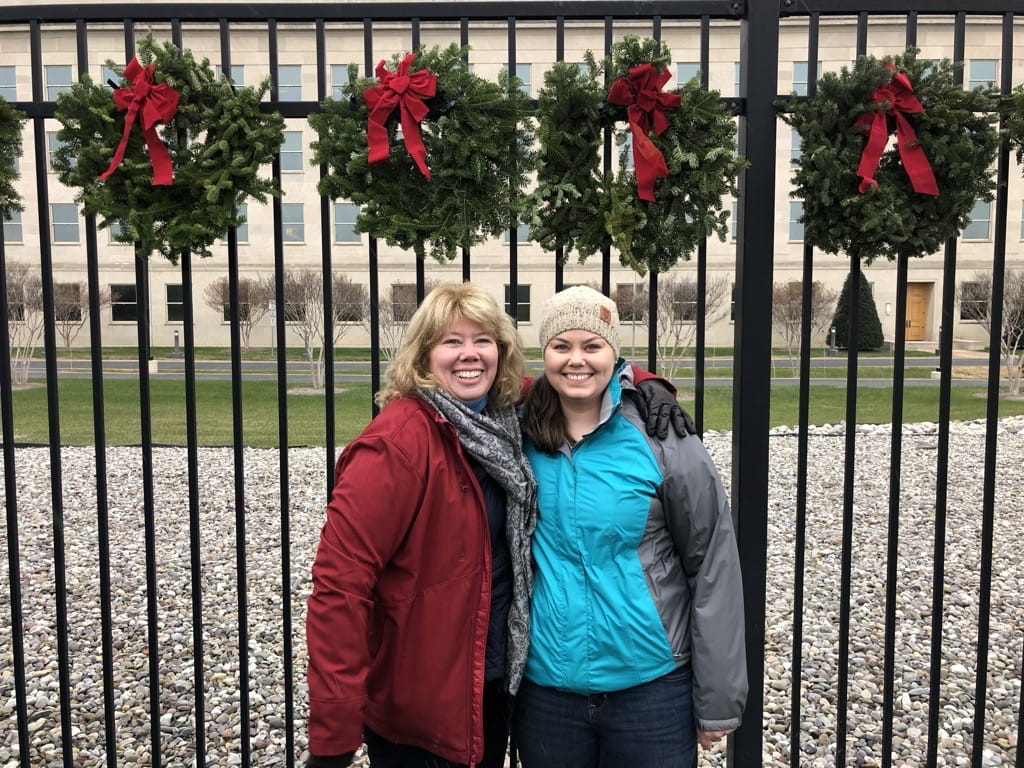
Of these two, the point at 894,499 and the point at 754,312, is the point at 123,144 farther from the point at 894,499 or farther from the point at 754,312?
the point at 894,499

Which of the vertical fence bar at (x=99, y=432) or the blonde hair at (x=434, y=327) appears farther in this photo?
the vertical fence bar at (x=99, y=432)

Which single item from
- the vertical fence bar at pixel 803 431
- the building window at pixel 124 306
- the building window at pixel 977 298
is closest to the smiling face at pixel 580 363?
the vertical fence bar at pixel 803 431

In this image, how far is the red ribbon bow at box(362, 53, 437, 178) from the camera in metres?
2.75

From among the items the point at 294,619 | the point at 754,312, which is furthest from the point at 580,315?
the point at 294,619

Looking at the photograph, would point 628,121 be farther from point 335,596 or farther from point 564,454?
point 335,596

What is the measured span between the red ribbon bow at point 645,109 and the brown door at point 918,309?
37019 mm

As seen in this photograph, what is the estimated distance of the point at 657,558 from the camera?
7.71 ft

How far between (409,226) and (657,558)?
1.48 m

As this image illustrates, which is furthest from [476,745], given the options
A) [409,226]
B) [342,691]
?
[409,226]

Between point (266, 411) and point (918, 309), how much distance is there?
31.9 metres

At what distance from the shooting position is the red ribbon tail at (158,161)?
2799mm

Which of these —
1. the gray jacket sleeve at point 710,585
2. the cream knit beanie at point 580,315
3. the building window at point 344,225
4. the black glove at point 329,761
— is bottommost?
the black glove at point 329,761

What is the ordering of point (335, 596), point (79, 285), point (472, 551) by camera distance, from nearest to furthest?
1. point (335, 596)
2. point (472, 551)
3. point (79, 285)

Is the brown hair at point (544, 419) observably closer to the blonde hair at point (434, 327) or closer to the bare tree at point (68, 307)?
the blonde hair at point (434, 327)
